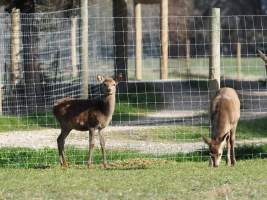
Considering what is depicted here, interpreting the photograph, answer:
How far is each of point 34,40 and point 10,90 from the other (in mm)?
1581

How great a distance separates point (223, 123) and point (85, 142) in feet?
11.7

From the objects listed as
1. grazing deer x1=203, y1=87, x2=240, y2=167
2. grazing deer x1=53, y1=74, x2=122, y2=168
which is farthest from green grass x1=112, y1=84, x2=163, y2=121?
grazing deer x1=53, y1=74, x2=122, y2=168

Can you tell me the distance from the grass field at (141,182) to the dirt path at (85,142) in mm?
1741

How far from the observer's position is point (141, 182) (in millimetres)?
11164

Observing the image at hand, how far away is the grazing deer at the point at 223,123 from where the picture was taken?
12.9 metres

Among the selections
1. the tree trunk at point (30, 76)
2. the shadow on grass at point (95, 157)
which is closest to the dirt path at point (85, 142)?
the shadow on grass at point (95, 157)

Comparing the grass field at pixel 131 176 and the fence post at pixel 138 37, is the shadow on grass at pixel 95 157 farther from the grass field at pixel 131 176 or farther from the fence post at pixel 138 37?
the fence post at pixel 138 37

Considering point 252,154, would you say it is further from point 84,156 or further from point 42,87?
point 42,87

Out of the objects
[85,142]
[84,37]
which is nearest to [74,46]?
[85,142]

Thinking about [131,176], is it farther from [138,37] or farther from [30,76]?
[138,37]

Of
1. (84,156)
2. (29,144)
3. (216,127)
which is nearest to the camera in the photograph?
(216,127)

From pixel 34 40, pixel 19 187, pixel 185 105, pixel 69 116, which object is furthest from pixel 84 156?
pixel 185 105

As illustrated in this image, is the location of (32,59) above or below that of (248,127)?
above

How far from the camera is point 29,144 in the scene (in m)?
15.9
